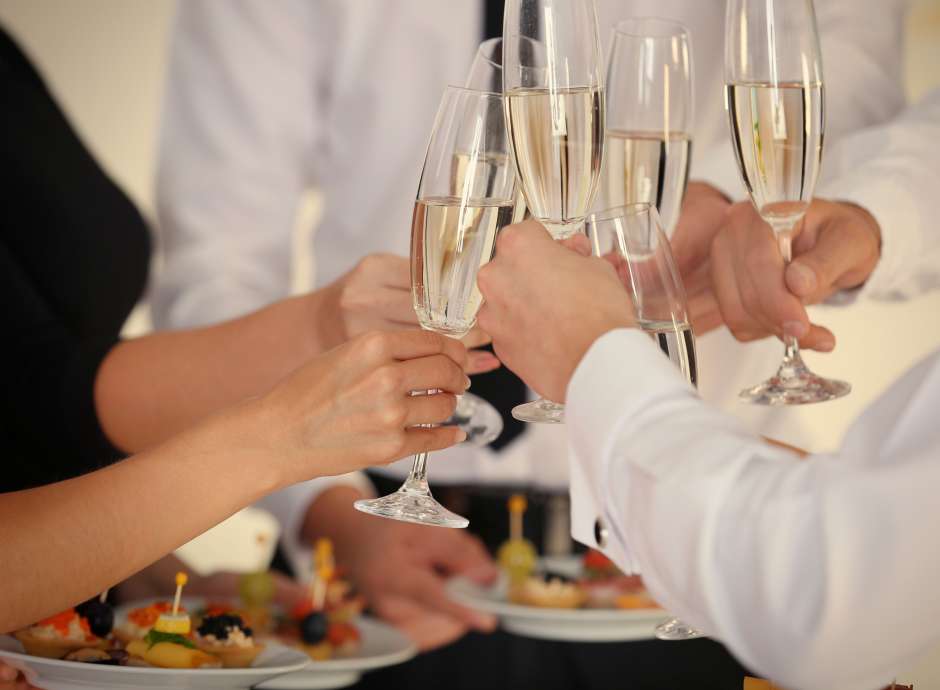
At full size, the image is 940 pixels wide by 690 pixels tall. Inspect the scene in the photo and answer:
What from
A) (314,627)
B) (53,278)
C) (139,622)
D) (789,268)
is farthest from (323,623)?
(53,278)

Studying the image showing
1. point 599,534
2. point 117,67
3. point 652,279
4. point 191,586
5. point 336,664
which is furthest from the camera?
point 117,67

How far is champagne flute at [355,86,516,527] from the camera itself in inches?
38.2

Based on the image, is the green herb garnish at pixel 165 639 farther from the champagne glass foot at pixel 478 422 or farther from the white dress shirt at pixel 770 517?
the white dress shirt at pixel 770 517

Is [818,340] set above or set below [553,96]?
below

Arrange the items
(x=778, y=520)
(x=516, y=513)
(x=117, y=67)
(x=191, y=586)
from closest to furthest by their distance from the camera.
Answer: (x=778, y=520) → (x=191, y=586) → (x=516, y=513) → (x=117, y=67)

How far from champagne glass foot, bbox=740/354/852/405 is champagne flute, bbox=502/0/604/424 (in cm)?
33

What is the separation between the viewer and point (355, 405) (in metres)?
0.95

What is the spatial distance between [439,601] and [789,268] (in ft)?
2.84

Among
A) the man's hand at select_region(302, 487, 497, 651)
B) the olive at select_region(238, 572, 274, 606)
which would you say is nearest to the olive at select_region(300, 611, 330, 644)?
the olive at select_region(238, 572, 274, 606)

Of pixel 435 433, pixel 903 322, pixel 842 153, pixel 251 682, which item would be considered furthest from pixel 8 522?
pixel 903 322

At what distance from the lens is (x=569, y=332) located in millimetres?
812

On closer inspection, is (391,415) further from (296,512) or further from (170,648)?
(296,512)

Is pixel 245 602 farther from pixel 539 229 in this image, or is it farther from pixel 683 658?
pixel 539 229

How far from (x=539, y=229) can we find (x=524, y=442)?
1.31m
